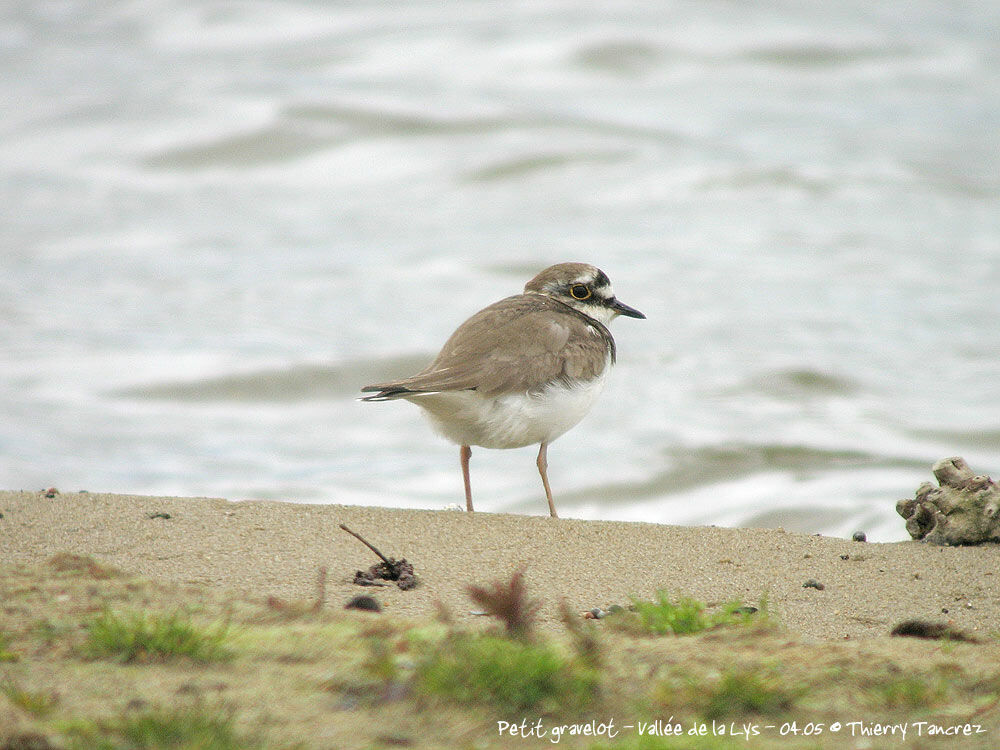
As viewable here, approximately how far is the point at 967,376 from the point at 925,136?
27.5 ft

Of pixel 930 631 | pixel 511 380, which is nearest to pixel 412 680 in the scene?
pixel 930 631

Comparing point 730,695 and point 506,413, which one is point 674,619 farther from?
point 506,413

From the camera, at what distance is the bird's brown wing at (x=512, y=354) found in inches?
255

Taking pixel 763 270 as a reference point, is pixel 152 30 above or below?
above

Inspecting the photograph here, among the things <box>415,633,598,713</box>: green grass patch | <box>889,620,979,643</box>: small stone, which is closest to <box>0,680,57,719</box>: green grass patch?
<box>415,633,598,713</box>: green grass patch

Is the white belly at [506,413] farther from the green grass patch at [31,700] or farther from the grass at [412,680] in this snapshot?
the green grass patch at [31,700]

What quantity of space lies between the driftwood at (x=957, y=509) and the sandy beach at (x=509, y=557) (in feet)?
0.37

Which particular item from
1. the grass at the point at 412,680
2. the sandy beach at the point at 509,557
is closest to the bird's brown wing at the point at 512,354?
the sandy beach at the point at 509,557

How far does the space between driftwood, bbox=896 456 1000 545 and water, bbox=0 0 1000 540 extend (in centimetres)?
315

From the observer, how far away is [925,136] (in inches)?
775

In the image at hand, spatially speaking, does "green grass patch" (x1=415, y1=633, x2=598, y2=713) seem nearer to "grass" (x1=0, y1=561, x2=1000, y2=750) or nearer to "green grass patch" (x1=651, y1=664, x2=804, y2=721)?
"grass" (x1=0, y1=561, x2=1000, y2=750)

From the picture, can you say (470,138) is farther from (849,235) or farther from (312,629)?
(312,629)

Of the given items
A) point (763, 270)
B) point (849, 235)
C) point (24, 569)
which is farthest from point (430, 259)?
point (24, 569)

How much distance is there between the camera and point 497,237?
16562 millimetres
